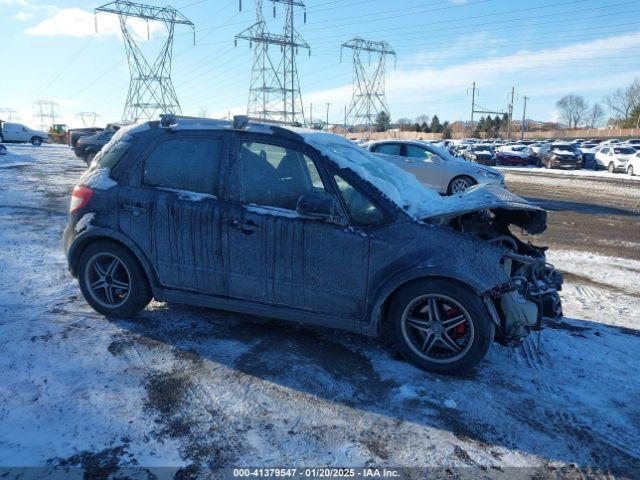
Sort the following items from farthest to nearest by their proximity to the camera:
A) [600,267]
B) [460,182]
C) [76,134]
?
[76,134] < [460,182] < [600,267]

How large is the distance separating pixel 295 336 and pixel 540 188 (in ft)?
55.1

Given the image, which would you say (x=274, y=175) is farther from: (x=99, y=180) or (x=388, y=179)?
(x=99, y=180)

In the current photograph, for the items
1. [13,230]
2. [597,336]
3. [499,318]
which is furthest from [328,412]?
[13,230]

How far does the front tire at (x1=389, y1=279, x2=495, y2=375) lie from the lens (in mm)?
3412

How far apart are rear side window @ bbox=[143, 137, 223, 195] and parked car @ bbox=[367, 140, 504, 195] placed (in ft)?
33.0

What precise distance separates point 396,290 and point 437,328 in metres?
0.41

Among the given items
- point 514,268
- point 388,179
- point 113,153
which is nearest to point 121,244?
point 113,153

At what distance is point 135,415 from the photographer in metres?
2.91

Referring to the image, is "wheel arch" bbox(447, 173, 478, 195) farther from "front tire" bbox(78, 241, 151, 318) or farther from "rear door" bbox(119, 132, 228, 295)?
"front tire" bbox(78, 241, 151, 318)

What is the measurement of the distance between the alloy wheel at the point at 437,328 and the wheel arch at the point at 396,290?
5.4 inches

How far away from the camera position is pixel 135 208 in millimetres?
4137

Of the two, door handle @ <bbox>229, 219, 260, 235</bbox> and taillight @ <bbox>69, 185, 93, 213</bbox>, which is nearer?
door handle @ <bbox>229, 219, 260, 235</bbox>

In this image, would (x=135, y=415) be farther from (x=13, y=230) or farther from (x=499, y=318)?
(x=13, y=230)

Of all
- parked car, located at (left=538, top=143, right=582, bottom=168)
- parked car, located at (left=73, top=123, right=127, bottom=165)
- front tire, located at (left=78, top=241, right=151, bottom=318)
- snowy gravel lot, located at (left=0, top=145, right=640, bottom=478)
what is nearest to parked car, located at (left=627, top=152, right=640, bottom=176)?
parked car, located at (left=538, top=143, right=582, bottom=168)
